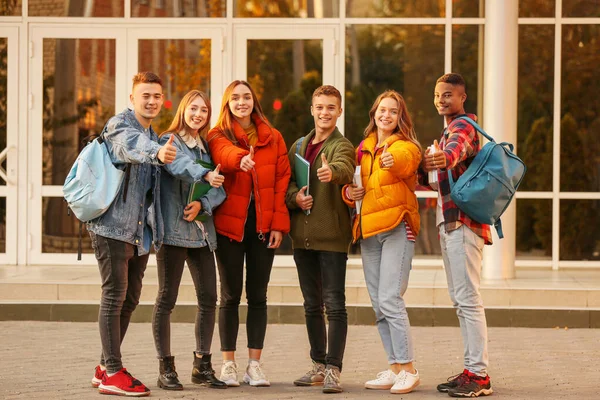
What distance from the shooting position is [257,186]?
6.99 meters

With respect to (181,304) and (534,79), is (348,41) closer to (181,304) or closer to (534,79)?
(534,79)

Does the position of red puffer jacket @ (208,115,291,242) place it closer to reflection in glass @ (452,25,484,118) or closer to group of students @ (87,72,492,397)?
group of students @ (87,72,492,397)

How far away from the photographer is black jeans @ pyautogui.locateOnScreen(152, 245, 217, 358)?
689cm

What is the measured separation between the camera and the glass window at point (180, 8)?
12.9m

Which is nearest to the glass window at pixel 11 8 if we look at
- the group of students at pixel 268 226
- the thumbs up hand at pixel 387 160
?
the group of students at pixel 268 226

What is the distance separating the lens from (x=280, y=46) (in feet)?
42.2

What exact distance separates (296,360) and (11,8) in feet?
22.4

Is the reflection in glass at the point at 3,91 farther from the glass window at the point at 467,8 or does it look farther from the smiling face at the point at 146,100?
the smiling face at the point at 146,100

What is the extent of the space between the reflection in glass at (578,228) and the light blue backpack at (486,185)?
650 centimetres

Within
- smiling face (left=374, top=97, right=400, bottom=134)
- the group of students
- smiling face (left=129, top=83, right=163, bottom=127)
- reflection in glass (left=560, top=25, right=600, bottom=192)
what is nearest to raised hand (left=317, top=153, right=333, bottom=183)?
the group of students

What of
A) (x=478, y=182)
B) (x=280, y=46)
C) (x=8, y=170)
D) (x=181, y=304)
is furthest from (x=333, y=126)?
(x=8, y=170)

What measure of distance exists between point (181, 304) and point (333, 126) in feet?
12.0

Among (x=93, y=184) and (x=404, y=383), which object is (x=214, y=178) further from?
(x=404, y=383)

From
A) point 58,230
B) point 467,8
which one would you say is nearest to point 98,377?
point 58,230
